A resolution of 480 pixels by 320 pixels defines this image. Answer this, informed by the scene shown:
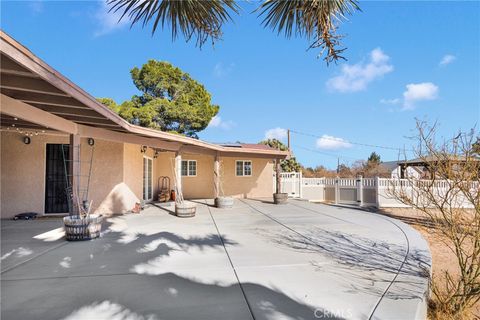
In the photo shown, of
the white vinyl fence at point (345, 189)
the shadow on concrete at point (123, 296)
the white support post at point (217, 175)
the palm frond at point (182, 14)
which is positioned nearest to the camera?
the palm frond at point (182, 14)

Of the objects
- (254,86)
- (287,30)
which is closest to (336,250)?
(287,30)

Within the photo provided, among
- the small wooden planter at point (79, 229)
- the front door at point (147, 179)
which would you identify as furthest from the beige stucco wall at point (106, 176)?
the small wooden planter at point (79, 229)

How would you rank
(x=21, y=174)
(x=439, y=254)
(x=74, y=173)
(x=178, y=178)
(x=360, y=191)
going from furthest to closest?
(x=360, y=191)
(x=178, y=178)
(x=21, y=174)
(x=74, y=173)
(x=439, y=254)

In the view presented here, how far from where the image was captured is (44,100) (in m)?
5.02

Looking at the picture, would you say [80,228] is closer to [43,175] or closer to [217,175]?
[43,175]

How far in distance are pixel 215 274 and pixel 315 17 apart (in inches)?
140

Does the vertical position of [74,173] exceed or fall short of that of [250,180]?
it exceeds it

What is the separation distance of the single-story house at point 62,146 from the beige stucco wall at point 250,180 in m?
2.42

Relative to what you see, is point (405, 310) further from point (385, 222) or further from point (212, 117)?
point (212, 117)

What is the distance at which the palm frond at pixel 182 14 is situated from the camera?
108 inches

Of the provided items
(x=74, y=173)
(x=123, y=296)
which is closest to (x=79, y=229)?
(x=74, y=173)

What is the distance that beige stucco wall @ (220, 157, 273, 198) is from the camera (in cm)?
1672

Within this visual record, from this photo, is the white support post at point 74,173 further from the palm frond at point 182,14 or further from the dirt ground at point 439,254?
the dirt ground at point 439,254

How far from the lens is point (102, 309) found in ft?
9.69
